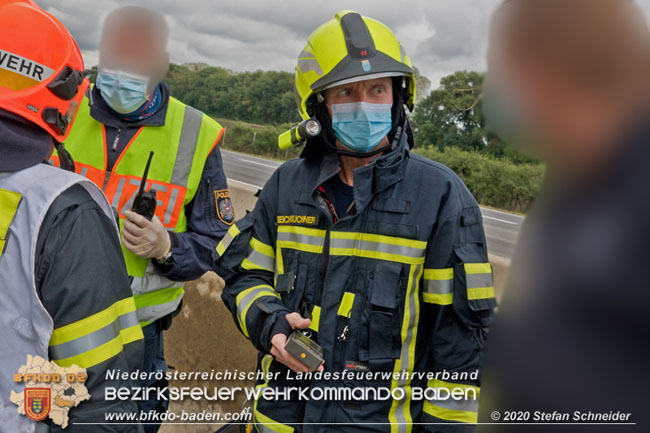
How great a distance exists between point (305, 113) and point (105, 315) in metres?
1.37

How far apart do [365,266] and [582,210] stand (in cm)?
124

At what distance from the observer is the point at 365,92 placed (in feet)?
7.12

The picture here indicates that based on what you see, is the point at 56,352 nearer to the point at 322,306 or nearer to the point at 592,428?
the point at 322,306

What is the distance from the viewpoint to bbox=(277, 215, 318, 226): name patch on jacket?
208cm

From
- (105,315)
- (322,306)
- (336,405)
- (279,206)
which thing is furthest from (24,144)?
(336,405)

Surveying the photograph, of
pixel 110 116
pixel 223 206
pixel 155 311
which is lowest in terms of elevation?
pixel 155 311

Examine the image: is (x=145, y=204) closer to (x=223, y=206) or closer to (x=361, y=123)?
(x=223, y=206)

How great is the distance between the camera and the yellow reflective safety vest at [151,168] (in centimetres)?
276

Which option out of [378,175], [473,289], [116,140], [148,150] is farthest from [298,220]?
[116,140]

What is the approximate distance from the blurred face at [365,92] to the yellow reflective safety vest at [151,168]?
41.0 inches

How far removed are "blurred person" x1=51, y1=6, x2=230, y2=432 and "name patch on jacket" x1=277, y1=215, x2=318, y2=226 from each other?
858 millimetres

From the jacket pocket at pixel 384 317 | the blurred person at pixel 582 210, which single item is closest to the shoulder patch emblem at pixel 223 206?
the jacket pocket at pixel 384 317

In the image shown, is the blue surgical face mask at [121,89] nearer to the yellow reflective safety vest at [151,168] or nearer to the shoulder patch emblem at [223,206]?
the yellow reflective safety vest at [151,168]

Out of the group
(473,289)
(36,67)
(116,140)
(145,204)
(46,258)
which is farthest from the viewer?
(116,140)
